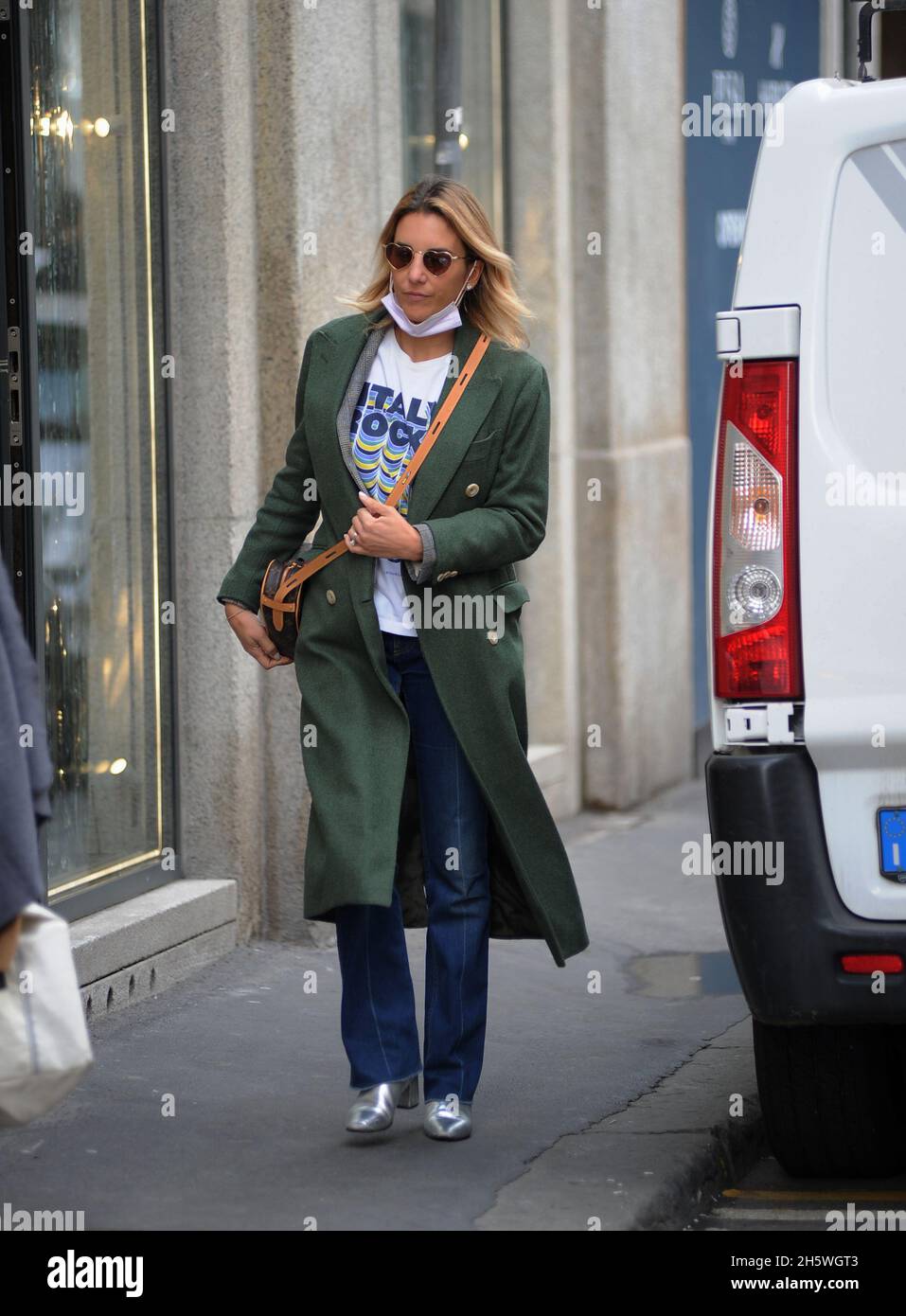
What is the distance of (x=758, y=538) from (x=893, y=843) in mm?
600

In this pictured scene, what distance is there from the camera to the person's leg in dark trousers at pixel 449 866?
466 cm

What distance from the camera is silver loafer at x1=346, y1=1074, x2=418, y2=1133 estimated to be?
4684mm

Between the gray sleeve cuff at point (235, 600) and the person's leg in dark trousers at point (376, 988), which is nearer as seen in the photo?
the person's leg in dark trousers at point (376, 988)

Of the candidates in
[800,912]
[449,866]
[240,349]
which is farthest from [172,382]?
[800,912]

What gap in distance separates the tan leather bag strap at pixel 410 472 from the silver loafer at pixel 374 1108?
1.03 meters

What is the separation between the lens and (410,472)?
460 centimetres

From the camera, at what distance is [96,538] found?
632 centimetres

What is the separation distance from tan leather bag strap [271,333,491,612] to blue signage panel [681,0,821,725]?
6205 millimetres

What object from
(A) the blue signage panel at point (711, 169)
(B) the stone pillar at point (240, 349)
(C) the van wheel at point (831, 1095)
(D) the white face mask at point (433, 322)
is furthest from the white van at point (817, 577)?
(A) the blue signage panel at point (711, 169)

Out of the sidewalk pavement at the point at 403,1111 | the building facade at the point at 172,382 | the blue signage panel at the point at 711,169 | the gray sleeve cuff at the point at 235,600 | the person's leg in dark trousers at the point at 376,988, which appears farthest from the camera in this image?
the blue signage panel at the point at 711,169

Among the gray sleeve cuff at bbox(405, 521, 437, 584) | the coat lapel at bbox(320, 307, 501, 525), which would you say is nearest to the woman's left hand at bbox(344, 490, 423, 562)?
the gray sleeve cuff at bbox(405, 521, 437, 584)

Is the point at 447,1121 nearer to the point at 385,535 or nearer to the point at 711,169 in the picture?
the point at 385,535

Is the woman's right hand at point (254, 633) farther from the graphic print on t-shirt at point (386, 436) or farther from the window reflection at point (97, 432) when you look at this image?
the window reflection at point (97, 432)
